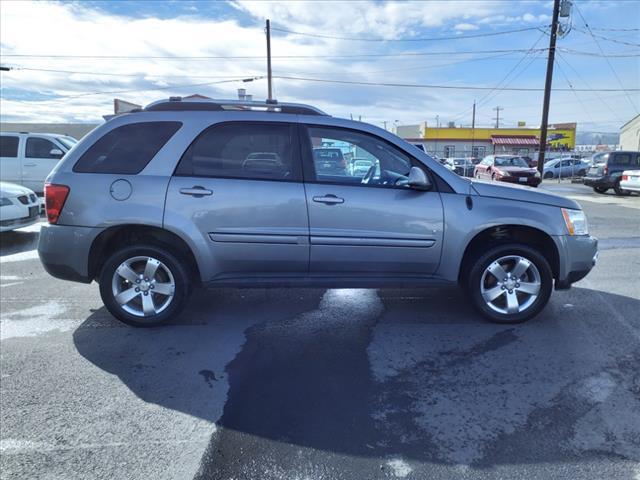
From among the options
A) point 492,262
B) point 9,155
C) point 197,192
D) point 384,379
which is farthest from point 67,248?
point 9,155

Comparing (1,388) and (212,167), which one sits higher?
(212,167)

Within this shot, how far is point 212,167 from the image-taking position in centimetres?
426

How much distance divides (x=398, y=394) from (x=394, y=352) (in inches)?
26.5

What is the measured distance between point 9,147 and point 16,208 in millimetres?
5401

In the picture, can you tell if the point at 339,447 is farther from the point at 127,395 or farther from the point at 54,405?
the point at 54,405

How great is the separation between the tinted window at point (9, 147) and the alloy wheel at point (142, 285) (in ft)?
34.8

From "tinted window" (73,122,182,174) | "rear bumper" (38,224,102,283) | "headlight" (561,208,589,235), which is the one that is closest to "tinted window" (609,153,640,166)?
"headlight" (561,208,589,235)

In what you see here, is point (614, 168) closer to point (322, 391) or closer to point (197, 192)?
point (197, 192)


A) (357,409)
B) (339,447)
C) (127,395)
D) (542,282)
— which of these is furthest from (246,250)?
(542,282)

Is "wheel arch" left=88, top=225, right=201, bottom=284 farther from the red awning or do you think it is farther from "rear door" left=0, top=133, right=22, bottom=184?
the red awning

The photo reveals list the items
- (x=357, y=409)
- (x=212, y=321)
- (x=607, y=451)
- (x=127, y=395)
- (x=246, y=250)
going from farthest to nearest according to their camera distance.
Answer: (x=212, y=321) < (x=246, y=250) < (x=127, y=395) < (x=357, y=409) < (x=607, y=451)

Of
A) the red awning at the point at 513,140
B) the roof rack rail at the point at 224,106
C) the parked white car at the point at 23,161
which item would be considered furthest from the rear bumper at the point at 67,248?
the red awning at the point at 513,140

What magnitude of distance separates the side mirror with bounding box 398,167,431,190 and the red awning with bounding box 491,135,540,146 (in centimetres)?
5936

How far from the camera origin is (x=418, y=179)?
4.17 metres
